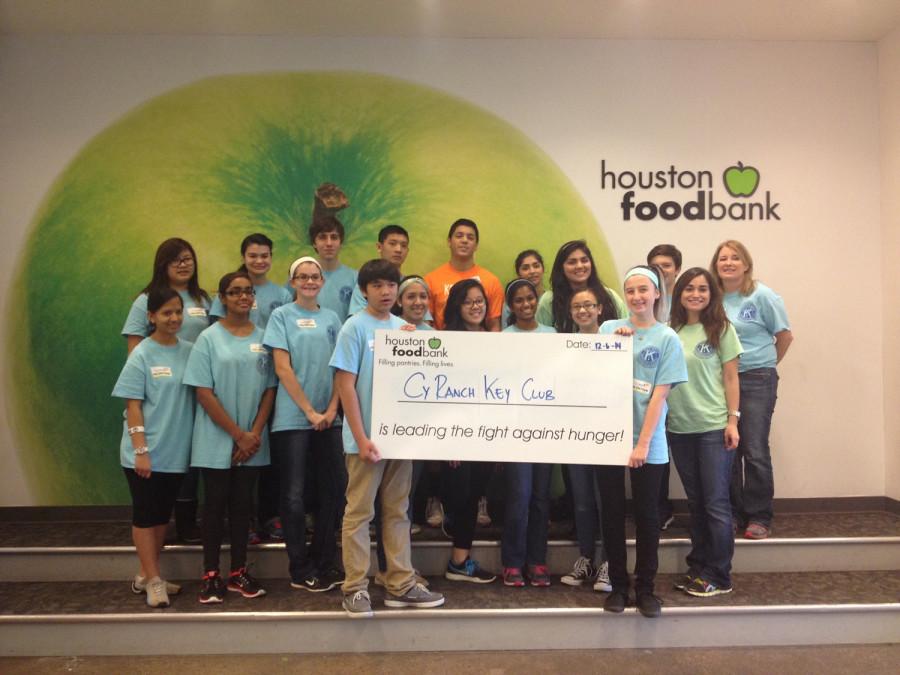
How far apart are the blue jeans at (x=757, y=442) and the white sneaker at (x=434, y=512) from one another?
5.67 ft

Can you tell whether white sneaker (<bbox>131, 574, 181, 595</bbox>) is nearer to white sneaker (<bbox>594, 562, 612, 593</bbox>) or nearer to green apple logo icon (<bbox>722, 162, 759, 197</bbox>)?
white sneaker (<bbox>594, 562, 612, 593</bbox>)

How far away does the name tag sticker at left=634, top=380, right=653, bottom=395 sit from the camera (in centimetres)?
282

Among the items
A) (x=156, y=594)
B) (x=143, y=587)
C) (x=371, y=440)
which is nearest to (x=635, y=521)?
(x=371, y=440)

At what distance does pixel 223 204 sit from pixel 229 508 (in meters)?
2.13

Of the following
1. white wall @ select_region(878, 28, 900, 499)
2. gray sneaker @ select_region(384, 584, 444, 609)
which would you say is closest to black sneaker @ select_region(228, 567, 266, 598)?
gray sneaker @ select_region(384, 584, 444, 609)

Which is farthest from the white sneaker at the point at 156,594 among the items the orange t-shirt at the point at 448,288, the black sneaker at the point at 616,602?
the black sneaker at the point at 616,602

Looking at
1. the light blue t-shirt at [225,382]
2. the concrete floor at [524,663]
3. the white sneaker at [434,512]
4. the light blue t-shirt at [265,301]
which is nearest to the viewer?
the concrete floor at [524,663]

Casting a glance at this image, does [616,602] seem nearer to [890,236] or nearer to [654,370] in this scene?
[654,370]

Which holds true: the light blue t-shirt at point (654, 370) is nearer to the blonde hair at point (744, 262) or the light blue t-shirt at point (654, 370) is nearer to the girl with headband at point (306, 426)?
the blonde hair at point (744, 262)

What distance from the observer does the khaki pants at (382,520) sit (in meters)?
2.79

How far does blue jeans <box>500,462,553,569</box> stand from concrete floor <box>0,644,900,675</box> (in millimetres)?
449

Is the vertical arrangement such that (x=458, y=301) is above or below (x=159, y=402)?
above

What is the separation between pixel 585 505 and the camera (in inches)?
123

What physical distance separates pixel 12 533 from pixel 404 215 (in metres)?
3.12
